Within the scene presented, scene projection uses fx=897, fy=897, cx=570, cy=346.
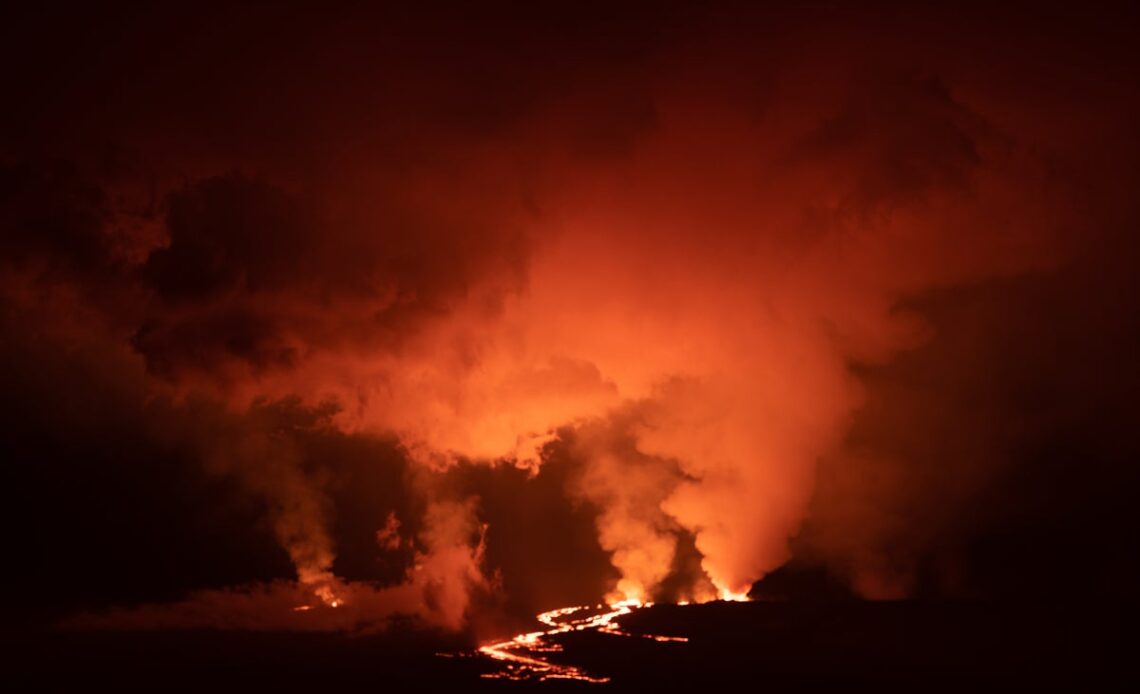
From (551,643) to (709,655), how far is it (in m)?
9.86

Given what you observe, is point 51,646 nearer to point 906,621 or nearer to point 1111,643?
point 906,621

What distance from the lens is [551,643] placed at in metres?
49.6

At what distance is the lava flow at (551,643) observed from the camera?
39097mm

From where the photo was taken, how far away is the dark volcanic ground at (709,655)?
36125 mm

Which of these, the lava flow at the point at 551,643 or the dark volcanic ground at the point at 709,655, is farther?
the lava flow at the point at 551,643

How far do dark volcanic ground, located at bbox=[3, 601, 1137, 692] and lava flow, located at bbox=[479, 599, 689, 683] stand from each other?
105cm

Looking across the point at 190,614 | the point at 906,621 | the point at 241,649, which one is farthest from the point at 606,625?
the point at 190,614

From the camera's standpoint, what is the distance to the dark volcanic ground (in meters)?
36.1

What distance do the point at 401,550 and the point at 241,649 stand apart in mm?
34435

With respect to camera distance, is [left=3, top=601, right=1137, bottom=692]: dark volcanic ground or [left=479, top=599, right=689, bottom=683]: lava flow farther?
[left=479, top=599, right=689, bottom=683]: lava flow

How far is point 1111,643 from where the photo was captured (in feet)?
145

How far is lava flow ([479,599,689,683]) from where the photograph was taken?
39097mm

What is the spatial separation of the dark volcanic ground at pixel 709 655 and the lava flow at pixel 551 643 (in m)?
1.05

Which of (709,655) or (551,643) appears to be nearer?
(709,655)
